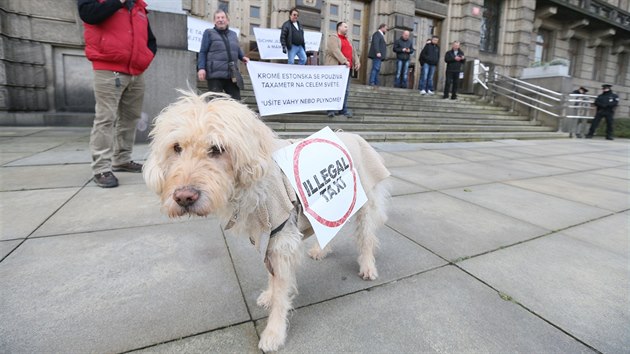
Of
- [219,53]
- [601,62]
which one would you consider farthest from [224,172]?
[601,62]

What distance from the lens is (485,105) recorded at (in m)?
14.6

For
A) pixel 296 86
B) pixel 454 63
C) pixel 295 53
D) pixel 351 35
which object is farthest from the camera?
pixel 351 35

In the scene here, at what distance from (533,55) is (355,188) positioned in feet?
79.1

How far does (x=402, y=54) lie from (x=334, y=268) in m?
12.5

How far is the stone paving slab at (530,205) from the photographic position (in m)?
3.52

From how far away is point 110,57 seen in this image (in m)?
3.84

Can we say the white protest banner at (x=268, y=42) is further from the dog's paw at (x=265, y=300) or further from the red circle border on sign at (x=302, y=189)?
the dog's paw at (x=265, y=300)

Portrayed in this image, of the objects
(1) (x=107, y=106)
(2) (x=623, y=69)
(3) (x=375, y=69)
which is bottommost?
→ (1) (x=107, y=106)

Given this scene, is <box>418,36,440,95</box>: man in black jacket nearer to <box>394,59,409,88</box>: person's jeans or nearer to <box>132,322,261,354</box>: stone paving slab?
<box>394,59,409,88</box>: person's jeans

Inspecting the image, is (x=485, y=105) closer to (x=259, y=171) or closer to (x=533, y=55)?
(x=533, y=55)

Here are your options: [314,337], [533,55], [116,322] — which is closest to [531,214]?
[314,337]

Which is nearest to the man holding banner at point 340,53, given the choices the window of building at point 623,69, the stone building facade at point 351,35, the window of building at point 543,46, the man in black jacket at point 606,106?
the stone building facade at point 351,35

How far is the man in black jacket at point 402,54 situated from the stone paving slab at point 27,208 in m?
12.4

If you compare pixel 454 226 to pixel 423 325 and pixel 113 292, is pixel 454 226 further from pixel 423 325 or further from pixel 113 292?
pixel 113 292
